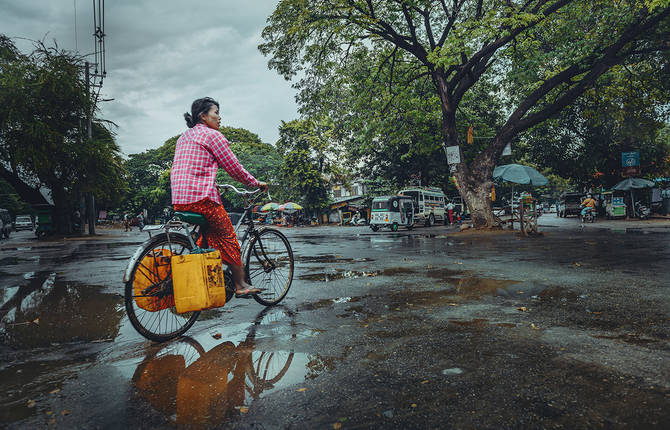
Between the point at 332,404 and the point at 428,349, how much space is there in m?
0.99

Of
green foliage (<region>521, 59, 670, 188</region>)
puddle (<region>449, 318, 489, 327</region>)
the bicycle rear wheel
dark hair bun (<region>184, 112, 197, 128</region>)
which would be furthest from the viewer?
green foliage (<region>521, 59, 670, 188</region>)

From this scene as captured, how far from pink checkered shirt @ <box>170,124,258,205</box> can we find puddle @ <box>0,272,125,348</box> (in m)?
1.38

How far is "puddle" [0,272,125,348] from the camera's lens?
11.5 ft

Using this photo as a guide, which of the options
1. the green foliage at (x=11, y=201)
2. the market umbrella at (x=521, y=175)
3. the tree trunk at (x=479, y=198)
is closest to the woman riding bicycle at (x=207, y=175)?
the market umbrella at (x=521, y=175)

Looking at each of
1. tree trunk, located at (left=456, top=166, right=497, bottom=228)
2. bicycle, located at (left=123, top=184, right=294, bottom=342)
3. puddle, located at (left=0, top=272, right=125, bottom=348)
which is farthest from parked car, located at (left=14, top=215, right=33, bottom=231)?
bicycle, located at (left=123, top=184, right=294, bottom=342)

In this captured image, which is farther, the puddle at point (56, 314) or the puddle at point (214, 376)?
the puddle at point (56, 314)

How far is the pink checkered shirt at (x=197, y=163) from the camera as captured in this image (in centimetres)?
353

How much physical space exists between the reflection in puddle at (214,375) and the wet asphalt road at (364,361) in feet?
0.04

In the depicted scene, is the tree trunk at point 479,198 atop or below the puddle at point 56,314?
atop

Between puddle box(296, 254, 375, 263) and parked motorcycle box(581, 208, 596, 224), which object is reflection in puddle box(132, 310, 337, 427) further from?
parked motorcycle box(581, 208, 596, 224)

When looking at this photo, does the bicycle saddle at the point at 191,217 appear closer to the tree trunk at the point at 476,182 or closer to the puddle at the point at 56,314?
the puddle at the point at 56,314

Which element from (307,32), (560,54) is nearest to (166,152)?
(307,32)

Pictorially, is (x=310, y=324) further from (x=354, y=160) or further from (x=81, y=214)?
(x=354, y=160)

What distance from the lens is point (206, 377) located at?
98.9 inches
